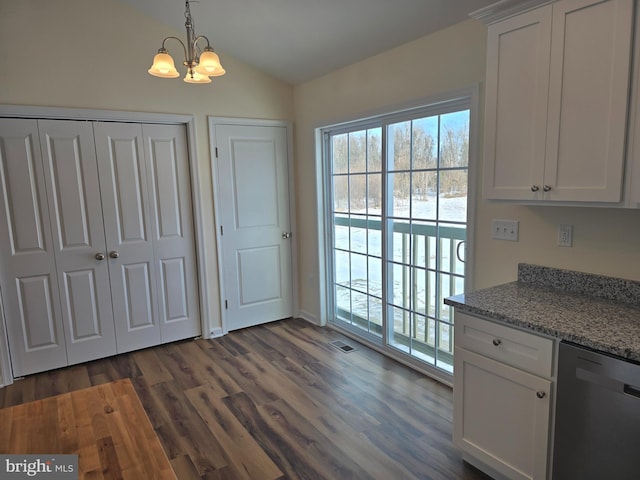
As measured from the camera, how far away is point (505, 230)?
248 cm

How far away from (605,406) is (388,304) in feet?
6.73

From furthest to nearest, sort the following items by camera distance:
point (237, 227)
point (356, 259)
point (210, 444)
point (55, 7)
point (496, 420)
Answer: point (237, 227), point (356, 259), point (55, 7), point (210, 444), point (496, 420)

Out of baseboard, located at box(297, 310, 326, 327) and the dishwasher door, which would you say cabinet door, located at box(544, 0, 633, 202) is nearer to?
the dishwasher door

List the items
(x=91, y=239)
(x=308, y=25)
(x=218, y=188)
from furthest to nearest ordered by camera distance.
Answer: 1. (x=218, y=188)
2. (x=91, y=239)
3. (x=308, y=25)

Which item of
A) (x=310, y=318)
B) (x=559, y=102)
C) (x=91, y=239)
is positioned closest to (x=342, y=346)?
(x=310, y=318)

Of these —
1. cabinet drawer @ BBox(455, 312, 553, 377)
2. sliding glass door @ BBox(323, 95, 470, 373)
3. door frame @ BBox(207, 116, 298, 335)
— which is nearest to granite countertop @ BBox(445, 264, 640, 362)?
cabinet drawer @ BBox(455, 312, 553, 377)

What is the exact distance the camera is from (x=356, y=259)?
12.7ft

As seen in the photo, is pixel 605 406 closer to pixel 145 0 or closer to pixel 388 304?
pixel 388 304

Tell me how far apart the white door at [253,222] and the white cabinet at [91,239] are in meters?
0.38

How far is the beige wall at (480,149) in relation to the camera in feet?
6.69

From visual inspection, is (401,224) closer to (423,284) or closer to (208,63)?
(423,284)

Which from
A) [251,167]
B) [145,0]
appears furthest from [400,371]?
[145,0]

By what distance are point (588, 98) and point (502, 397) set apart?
54.2 inches

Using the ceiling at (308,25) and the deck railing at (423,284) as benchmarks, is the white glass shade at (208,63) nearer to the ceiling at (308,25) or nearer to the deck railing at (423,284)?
the ceiling at (308,25)
